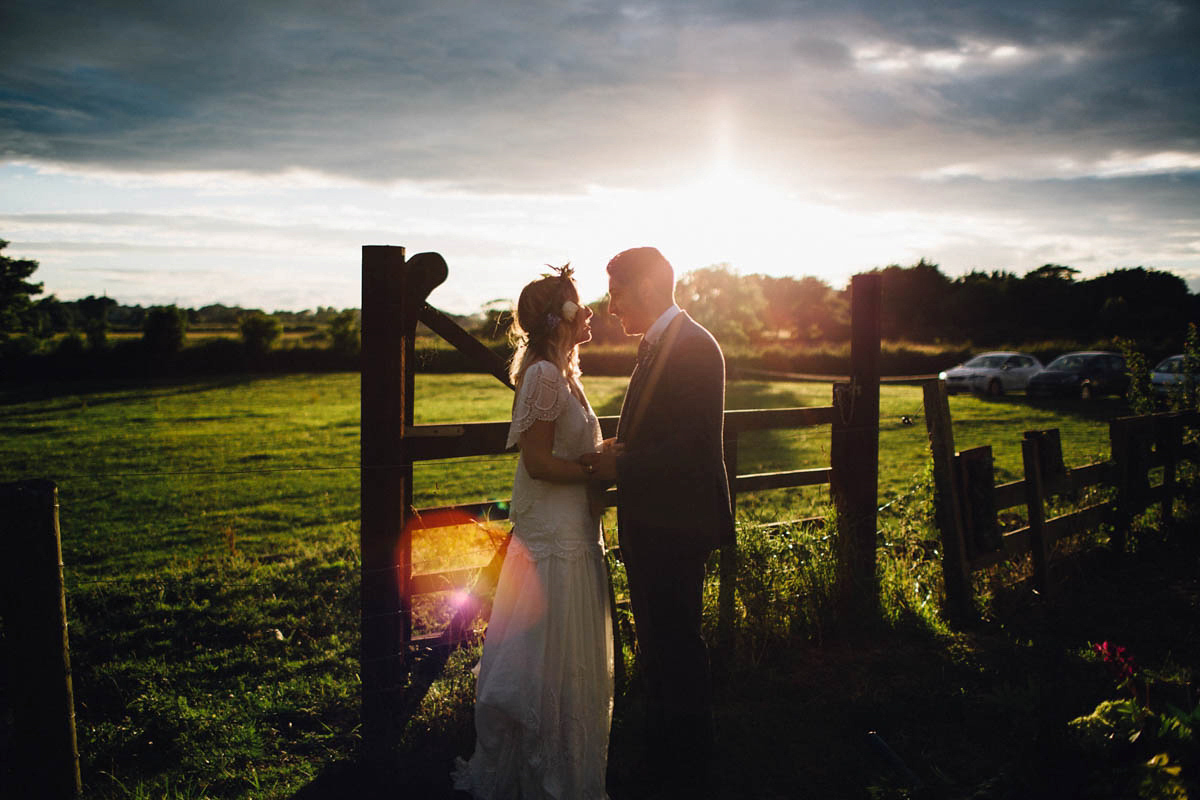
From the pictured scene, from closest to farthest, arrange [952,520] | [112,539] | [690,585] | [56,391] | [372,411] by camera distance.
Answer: [690,585]
[372,411]
[952,520]
[112,539]
[56,391]

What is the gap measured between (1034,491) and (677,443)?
3817 mm

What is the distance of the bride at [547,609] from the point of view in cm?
307

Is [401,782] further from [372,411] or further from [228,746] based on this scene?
[372,411]

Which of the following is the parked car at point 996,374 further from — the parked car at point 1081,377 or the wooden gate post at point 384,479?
the wooden gate post at point 384,479

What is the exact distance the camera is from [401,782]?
133 inches

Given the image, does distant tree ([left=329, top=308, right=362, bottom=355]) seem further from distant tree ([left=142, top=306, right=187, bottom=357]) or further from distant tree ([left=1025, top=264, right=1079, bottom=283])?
distant tree ([left=1025, top=264, right=1079, bottom=283])

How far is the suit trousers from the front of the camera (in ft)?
10.7

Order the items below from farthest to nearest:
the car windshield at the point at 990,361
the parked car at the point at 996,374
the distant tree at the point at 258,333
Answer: the distant tree at the point at 258,333, the car windshield at the point at 990,361, the parked car at the point at 996,374

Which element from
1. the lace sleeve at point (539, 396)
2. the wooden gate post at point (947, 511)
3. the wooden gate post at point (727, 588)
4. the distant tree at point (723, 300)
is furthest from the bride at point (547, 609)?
the distant tree at point (723, 300)

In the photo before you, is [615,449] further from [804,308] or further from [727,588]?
[804,308]

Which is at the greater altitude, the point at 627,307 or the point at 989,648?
the point at 627,307

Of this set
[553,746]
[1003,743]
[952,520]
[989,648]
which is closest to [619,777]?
[553,746]

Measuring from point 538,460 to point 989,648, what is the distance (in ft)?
11.0

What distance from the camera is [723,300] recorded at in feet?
196
